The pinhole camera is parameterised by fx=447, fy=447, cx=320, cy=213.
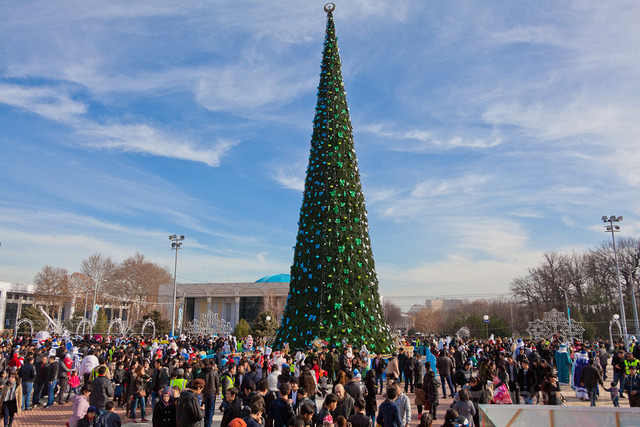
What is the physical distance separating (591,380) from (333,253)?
33.9 feet

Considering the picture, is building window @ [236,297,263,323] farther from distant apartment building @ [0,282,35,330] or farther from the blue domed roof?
distant apartment building @ [0,282,35,330]

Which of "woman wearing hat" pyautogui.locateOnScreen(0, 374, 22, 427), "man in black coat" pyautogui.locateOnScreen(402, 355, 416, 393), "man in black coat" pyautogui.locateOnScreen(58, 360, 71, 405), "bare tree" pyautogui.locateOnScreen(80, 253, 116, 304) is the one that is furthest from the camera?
"bare tree" pyautogui.locateOnScreen(80, 253, 116, 304)

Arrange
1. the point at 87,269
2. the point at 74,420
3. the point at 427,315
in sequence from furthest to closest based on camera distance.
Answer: the point at 427,315 → the point at 87,269 → the point at 74,420

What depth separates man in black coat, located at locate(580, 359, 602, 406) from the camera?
11.2 metres

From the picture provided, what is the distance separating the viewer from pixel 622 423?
4910 millimetres

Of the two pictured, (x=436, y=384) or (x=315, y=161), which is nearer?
(x=436, y=384)

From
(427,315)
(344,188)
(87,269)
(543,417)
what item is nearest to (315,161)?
(344,188)

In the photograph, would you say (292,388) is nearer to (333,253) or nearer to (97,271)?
(333,253)

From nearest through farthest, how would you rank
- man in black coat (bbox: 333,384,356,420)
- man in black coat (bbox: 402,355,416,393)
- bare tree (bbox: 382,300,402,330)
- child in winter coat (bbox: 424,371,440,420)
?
man in black coat (bbox: 333,384,356,420) → child in winter coat (bbox: 424,371,440,420) → man in black coat (bbox: 402,355,416,393) → bare tree (bbox: 382,300,402,330)

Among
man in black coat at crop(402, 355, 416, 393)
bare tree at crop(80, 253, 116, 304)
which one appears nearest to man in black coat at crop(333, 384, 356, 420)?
man in black coat at crop(402, 355, 416, 393)

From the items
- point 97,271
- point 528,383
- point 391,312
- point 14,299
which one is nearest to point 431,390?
point 528,383

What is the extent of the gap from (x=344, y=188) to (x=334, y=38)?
7.97 meters

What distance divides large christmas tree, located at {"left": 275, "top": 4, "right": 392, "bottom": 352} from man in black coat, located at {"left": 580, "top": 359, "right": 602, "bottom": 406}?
27.5 ft

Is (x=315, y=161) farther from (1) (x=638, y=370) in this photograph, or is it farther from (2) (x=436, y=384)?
(1) (x=638, y=370)
